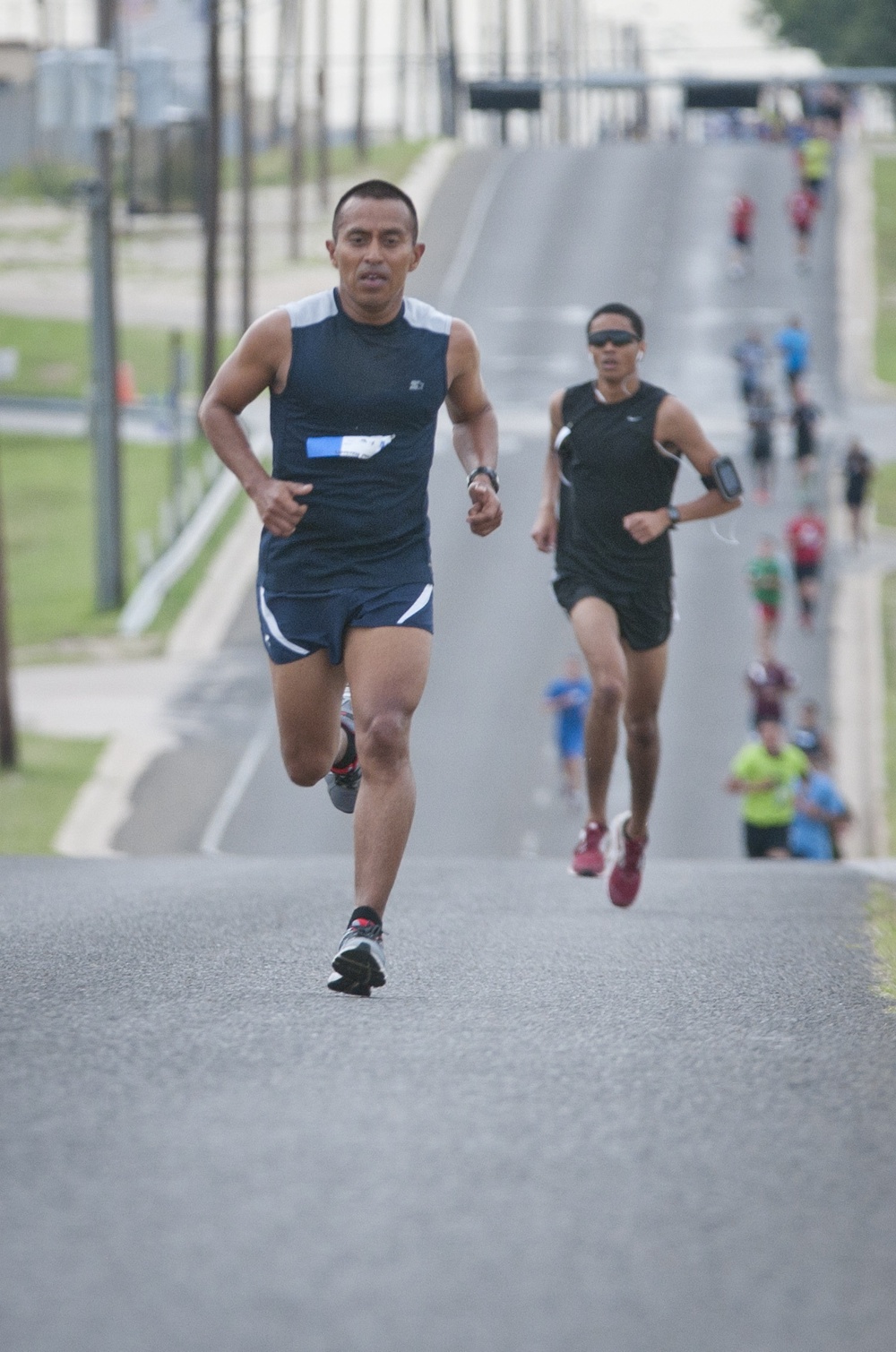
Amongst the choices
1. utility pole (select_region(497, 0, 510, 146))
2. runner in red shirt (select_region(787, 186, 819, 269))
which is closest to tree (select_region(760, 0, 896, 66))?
utility pole (select_region(497, 0, 510, 146))

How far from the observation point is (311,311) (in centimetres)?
666

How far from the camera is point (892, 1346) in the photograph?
368 cm

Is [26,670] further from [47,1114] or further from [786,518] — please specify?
[47,1114]

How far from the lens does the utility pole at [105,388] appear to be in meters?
32.8

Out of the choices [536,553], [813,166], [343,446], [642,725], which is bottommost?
[536,553]

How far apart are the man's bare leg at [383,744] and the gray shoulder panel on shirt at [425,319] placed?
878mm

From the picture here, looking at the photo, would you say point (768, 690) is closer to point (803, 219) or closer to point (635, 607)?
point (635, 607)

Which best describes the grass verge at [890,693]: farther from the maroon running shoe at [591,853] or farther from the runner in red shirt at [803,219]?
the runner in red shirt at [803,219]

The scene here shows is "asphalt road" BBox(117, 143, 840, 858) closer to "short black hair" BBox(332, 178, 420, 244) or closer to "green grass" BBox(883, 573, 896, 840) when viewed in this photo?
"green grass" BBox(883, 573, 896, 840)

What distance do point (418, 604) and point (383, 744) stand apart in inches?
18.2

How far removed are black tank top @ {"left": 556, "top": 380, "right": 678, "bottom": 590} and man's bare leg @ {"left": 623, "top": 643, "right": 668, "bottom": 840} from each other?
1.10 ft

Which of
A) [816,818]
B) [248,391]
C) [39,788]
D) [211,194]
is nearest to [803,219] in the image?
[211,194]

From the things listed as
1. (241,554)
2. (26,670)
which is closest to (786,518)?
(241,554)

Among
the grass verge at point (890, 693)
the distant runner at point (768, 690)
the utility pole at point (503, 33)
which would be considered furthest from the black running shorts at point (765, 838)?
the utility pole at point (503, 33)
